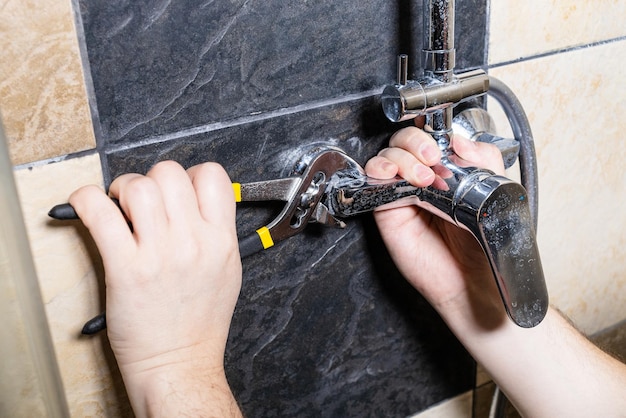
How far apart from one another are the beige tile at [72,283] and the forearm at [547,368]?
1.17 feet

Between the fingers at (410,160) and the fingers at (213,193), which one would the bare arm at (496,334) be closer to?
the fingers at (410,160)

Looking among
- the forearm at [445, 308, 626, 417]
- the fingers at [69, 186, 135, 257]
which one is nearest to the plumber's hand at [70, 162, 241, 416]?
the fingers at [69, 186, 135, 257]

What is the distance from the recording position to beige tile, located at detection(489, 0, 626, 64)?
77cm

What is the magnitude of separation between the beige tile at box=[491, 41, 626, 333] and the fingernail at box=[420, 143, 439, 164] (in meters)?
0.19

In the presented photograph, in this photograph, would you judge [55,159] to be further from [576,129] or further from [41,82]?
[576,129]

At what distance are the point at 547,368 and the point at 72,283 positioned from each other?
478 millimetres

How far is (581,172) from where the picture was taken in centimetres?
94

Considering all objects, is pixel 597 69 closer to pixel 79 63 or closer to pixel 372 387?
pixel 372 387

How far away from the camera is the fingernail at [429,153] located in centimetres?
65

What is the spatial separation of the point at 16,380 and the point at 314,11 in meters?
0.42

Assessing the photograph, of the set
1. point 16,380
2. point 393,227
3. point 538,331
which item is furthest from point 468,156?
point 16,380

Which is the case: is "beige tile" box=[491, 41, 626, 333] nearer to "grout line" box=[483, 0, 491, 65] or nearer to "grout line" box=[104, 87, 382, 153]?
"grout line" box=[483, 0, 491, 65]

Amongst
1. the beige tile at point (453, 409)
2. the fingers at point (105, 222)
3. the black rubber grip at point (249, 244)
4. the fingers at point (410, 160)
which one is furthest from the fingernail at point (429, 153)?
the beige tile at point (453, 409)

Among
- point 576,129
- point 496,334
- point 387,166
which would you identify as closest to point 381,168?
point 387,166
